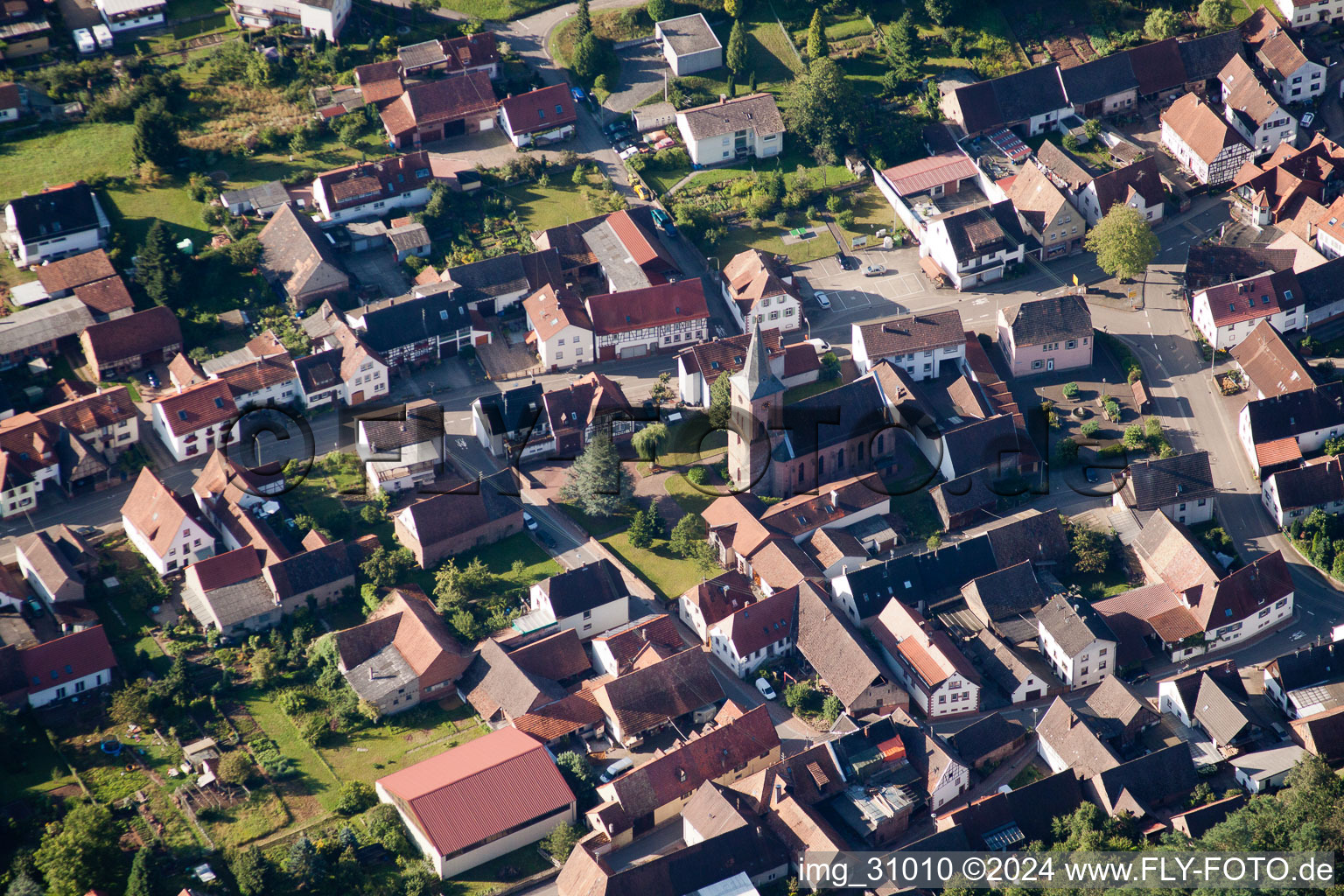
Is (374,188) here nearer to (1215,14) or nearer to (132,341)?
(132,341)

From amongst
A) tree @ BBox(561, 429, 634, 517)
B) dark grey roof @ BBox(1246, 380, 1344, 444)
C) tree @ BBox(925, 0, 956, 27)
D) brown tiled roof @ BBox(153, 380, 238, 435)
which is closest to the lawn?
tree @ BBox(561, 429, 634, 517)

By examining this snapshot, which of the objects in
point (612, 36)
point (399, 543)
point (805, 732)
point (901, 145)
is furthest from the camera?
point (612, 36)

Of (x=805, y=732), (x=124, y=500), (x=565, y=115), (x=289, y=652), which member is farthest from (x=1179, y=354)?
(x=124, y=500)

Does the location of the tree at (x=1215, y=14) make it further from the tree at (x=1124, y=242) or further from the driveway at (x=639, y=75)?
the driveway at (x=639, y=75)

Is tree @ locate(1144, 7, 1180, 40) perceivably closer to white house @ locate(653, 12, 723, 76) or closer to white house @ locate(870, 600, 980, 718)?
white house @ locate(653, 12, 723, 76)

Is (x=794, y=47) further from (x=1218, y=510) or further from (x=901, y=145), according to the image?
(x=1218, y=510)

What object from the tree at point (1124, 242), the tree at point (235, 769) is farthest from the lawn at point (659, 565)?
the tree at point (1124, 242)
